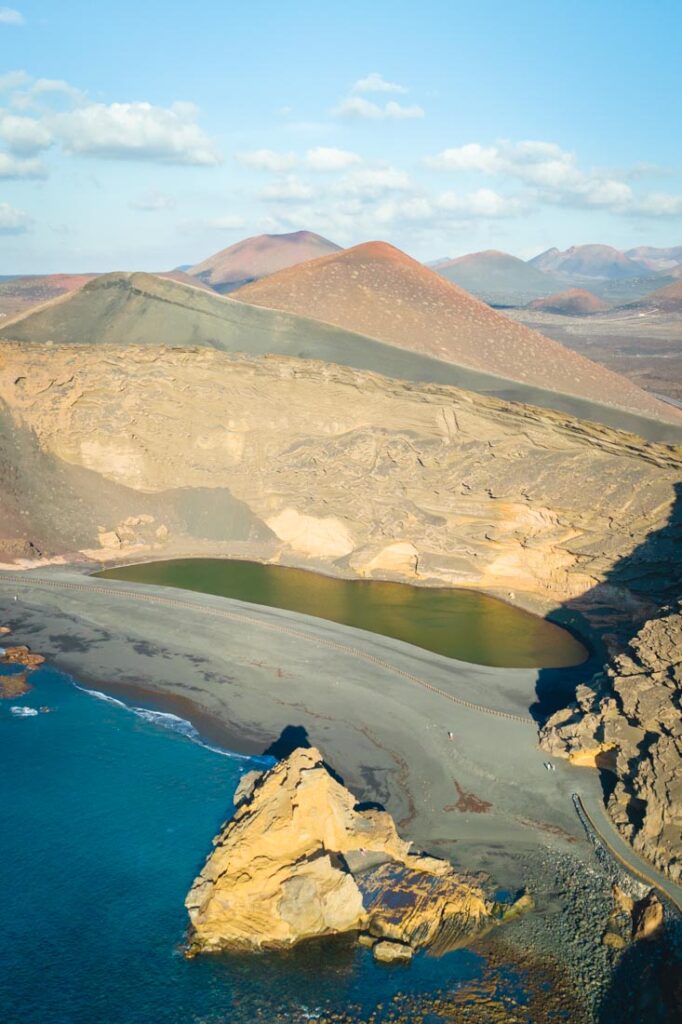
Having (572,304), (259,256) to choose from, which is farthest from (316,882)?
(572,304)

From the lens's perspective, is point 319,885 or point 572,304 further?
point 572,304

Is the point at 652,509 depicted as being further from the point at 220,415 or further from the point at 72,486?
the point at 72,486

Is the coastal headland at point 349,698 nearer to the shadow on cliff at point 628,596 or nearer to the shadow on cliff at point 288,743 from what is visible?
the shadow on cliff at point 288,743

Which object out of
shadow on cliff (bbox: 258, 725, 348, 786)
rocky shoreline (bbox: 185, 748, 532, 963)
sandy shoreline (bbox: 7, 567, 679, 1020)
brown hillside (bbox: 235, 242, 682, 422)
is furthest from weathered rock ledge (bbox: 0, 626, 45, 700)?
brown hillside (bbox: 235, 242, 682, 422)

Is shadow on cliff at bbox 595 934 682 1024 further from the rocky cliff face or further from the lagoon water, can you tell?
the rocky cliff face

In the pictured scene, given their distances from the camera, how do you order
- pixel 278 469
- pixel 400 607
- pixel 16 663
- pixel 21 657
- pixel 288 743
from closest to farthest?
pixel 288 743
pixel 16 663
pixel 21 657
pixel 400 607
pixel 278 469

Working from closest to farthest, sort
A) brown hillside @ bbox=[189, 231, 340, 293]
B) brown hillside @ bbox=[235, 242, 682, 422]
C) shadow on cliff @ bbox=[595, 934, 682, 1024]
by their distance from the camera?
shadow on cliff @ bbox=[595, 934, 682, 1024]
brown hillside @ bbox=[235, 242, 682, 422]
brown hillside @ bbox=[189, 231, 340, 293]

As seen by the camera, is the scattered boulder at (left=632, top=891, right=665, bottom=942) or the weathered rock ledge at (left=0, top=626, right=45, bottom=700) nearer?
the scattered boulder at (left=632, top=891, right=665, bottom=942)

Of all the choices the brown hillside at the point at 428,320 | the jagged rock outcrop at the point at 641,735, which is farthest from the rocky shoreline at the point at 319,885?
the brown hillside at the point at 428,320

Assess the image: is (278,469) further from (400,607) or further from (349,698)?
(349,698)
